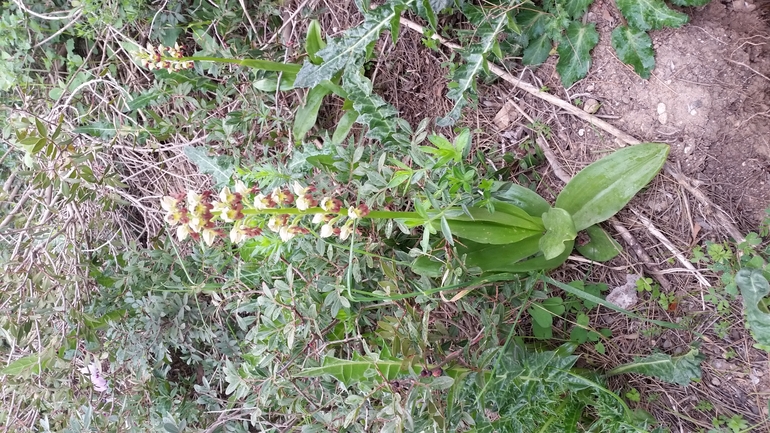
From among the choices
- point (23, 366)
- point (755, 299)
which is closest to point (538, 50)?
point (755, 299)

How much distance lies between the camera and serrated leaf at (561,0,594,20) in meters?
1.83

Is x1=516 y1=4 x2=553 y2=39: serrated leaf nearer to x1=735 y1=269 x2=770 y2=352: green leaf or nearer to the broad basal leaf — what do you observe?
the broad basal leaf

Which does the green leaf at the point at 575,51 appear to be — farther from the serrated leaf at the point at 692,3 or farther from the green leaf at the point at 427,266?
the green leaf at the point at 427,266

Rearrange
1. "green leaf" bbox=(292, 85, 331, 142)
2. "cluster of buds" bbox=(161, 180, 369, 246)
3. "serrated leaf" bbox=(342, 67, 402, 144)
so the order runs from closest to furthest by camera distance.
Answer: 1. "cluster of buds" bbox=(161, 180, 369, 246)
2. "serrated leaf" bbox=(342, 67, 402, 144)
3. "green leaf" bbox=(292, 85, 331, 142)

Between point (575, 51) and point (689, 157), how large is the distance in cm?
55

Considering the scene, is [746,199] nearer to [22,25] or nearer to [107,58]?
[107,58]

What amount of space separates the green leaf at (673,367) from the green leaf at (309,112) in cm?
160

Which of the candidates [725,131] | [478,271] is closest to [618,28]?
[725,131]

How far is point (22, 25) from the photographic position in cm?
269

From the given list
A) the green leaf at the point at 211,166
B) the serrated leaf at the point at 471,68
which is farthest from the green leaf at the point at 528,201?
the green leaf at the point at 211,166

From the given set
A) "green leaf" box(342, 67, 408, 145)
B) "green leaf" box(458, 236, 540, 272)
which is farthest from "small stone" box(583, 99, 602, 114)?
"green leaf" box(342, 67, 408, 145)

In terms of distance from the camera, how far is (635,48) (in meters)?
1.77

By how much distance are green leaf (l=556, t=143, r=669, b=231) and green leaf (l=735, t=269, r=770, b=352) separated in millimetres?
415

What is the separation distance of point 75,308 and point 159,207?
0.63 metres
